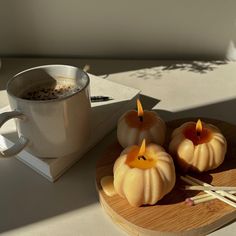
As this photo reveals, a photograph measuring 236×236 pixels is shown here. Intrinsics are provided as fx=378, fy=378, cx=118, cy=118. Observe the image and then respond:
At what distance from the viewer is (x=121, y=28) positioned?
34.6 inches

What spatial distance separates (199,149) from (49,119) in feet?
0.68

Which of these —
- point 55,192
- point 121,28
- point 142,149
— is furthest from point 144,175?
point 121,28

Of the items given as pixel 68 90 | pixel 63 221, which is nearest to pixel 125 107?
pixel 68 90

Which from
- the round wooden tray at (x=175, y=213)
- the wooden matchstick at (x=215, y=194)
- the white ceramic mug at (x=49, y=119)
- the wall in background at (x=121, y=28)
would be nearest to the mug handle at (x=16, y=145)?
the white ceramic mug at (x=49, y=119)

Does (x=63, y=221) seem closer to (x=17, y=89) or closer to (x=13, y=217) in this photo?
(x=13, y=217)

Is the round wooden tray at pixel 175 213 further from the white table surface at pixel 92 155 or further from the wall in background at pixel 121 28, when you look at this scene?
the wall in background at pixel 121 28

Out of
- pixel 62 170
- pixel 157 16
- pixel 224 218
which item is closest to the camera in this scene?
pixel 224 218

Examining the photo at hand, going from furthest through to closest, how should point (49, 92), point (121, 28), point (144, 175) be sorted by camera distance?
point (121, 28) → point (49, 92) → point (144, 175)

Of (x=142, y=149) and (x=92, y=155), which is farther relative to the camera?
(x=92, y=155)

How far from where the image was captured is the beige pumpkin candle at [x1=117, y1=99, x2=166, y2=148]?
1.77 ft

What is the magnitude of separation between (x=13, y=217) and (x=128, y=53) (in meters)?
0.53

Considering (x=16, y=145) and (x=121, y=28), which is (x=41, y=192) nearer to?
(x=16, y=145)

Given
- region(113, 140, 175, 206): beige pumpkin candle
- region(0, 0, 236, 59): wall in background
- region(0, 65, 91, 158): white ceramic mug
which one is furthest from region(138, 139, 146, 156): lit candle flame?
region(0, 0, 236, 59): wall in background

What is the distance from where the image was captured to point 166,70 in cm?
86
